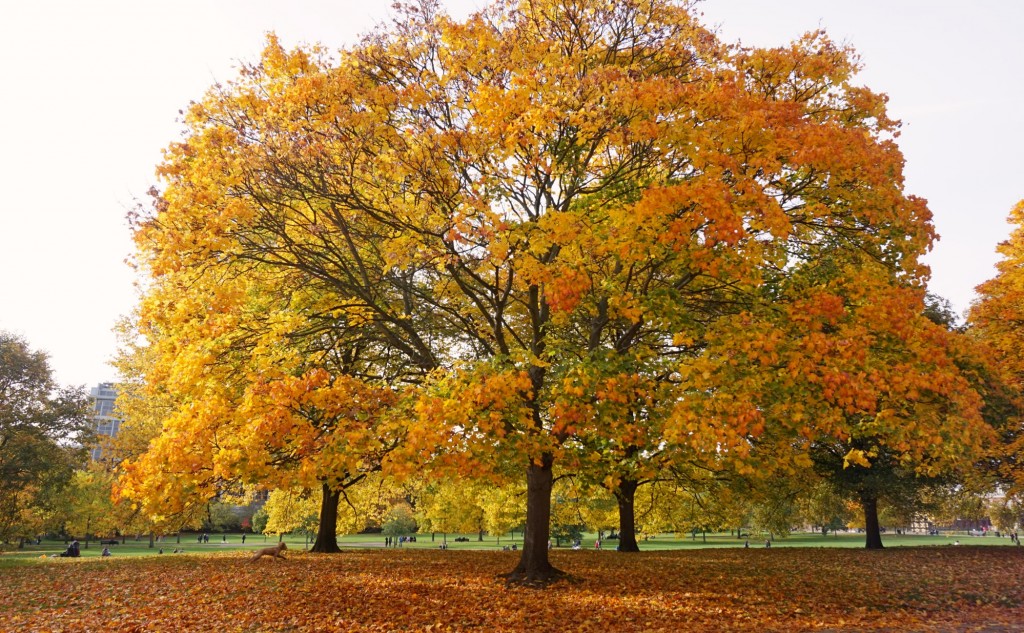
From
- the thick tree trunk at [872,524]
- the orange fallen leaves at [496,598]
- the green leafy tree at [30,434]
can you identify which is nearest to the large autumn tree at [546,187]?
the orange fallen leaves at [496,598]

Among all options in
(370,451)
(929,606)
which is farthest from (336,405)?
(929,606)

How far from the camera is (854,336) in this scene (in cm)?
1147

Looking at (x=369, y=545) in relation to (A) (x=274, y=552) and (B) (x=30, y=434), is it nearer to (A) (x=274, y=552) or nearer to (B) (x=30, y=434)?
(B) (x=30, y=434)

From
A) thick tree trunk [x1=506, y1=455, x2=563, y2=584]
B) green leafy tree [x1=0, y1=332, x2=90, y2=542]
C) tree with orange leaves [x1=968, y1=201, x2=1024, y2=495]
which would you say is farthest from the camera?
green leafy tree [x1=0, y1=332, x2=90, y2=542]

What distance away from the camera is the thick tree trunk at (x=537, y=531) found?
15.1m

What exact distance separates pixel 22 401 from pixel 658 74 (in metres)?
33.4

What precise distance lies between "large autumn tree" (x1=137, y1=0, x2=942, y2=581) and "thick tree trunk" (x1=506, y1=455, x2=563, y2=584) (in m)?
0.06

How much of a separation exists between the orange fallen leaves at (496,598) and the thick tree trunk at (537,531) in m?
0.66

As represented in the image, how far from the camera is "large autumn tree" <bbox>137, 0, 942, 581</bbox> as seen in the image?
11.7 metres

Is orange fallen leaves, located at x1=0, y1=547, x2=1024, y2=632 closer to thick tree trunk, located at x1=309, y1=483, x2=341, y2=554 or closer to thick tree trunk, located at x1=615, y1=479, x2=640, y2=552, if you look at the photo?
thick tree trunk, located at x1=309, y1=483, x2=341, y2=554

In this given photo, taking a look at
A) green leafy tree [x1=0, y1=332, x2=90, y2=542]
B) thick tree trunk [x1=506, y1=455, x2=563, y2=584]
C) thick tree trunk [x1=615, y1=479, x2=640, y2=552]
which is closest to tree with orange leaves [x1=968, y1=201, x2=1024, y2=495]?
thick tree trunk [x1=615, y1=479, x2=640, y2=552]

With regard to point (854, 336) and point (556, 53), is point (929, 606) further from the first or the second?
point (556, 53)

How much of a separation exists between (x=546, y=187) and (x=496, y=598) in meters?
9.72

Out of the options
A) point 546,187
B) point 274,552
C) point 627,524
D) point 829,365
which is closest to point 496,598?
point 829,365
